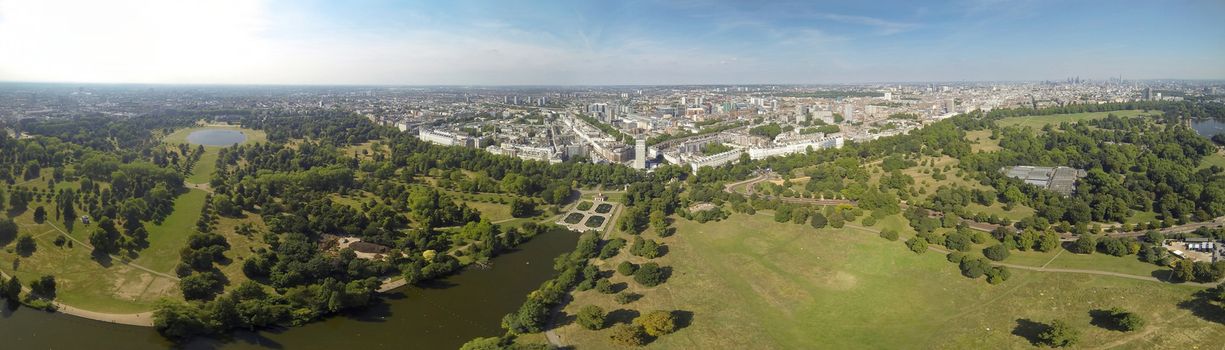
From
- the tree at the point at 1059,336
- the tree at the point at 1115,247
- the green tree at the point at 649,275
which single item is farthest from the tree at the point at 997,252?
the green tree at the point at 649,275

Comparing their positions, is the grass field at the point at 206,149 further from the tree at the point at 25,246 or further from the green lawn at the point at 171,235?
the tree at the point at 25,246

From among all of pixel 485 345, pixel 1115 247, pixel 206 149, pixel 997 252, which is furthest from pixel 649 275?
pixel 206 149

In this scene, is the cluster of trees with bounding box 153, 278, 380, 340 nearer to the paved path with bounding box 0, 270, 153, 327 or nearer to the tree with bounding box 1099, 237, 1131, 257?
the paved path with bounding box 0, 270, 153, 327

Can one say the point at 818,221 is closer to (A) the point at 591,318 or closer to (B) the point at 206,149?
(A) the point at 591,318

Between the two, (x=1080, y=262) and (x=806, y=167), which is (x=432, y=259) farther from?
(x=806, y=167)

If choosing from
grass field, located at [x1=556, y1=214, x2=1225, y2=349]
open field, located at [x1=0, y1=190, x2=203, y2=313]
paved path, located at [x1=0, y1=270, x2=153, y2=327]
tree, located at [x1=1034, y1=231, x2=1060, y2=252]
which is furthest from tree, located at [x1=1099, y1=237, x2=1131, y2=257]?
open field, located at [x1=0, y1=190, x2=203, y2=313]

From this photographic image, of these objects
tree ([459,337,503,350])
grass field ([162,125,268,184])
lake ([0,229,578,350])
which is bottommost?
lake ([0,229,578,350])
